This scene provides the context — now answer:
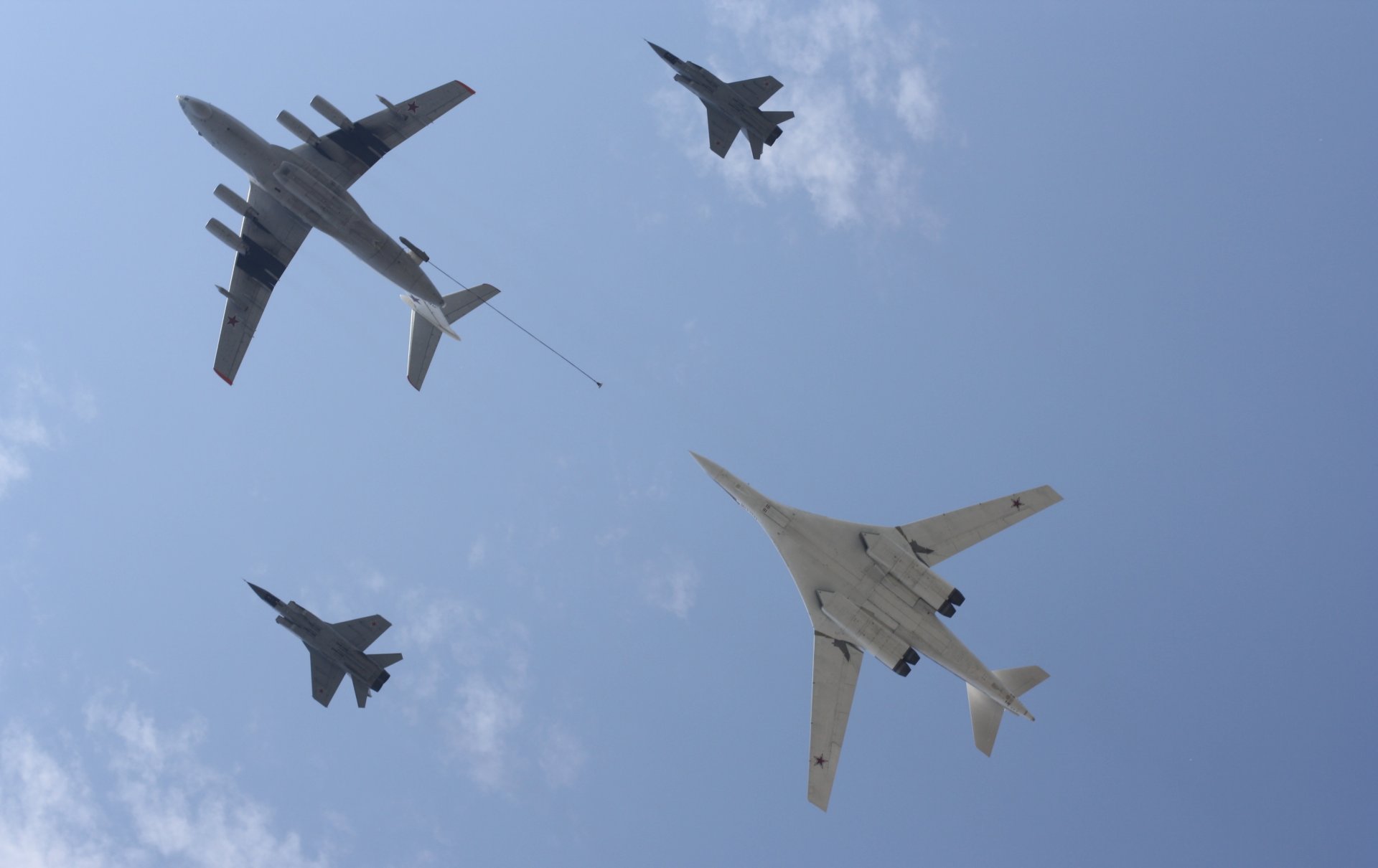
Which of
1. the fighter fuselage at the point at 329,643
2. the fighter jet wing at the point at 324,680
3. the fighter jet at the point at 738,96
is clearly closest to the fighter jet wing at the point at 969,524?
the fighter jet at the point at 738,96

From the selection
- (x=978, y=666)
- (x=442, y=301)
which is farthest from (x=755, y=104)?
(x=978, y=666)

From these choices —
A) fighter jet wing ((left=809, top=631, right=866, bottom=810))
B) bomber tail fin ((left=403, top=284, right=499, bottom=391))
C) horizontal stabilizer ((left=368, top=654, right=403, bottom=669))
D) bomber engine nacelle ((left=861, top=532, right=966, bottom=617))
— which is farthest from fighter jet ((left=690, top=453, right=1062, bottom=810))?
horizontal stabilizer ((left=368, top=654, right=403, bottom=669))

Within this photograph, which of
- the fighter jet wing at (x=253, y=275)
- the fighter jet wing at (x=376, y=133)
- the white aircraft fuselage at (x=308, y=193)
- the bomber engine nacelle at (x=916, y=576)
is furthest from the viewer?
the fighter jet wing at (x=253, y=275)

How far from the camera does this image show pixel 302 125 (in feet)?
138

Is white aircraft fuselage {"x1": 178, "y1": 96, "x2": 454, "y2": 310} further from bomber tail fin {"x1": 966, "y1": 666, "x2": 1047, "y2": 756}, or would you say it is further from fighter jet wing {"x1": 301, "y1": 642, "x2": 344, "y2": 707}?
bomber tail fin {"x1": 966, "y1": 666, "x2": 1047, "y2": 756}

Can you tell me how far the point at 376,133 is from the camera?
4384 centimetres

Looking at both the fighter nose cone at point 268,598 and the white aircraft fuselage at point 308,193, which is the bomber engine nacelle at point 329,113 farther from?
the fighter nose cone at point 268,598

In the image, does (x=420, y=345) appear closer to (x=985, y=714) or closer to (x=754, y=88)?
(x=754, y=88)

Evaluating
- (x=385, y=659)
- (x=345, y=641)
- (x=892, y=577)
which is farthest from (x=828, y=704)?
(x=345, y=641)

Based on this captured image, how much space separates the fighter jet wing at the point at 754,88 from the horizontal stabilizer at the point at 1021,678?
93.8ft

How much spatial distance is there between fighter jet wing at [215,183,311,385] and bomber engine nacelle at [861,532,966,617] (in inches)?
1236

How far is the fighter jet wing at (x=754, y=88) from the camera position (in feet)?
145

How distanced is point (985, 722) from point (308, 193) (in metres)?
38.4

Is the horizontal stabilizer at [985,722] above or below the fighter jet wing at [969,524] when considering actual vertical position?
below
